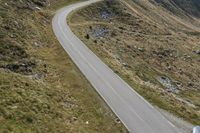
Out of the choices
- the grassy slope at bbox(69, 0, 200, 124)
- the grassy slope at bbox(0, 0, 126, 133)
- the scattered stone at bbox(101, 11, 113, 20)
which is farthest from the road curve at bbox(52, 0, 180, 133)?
the scattered stone at bbox(101, 11, 113, 20)

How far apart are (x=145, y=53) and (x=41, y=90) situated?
33738 millimetres

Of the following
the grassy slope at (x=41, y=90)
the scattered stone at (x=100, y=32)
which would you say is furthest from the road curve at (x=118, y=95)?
the scattered stone at (x=100, y=32)

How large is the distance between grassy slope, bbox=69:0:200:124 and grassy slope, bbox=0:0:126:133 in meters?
7.77

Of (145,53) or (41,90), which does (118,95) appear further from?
(145,53)

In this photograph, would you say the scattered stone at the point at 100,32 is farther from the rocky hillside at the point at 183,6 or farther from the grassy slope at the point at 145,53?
the rocky hillside at the point at 183,6

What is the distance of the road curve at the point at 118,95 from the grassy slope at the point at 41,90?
1.22m

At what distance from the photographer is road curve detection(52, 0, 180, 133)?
38.2 m

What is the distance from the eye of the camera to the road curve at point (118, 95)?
38.2 metres

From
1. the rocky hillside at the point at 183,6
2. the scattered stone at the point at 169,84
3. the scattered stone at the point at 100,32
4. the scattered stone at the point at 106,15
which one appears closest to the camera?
the scattered stone at the point at 169,84

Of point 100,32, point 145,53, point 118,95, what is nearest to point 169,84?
point 145,53

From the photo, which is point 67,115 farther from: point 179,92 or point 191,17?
point 191,17

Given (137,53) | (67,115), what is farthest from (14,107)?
(137,53)

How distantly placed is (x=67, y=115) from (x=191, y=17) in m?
130

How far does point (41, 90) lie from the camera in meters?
41.0
